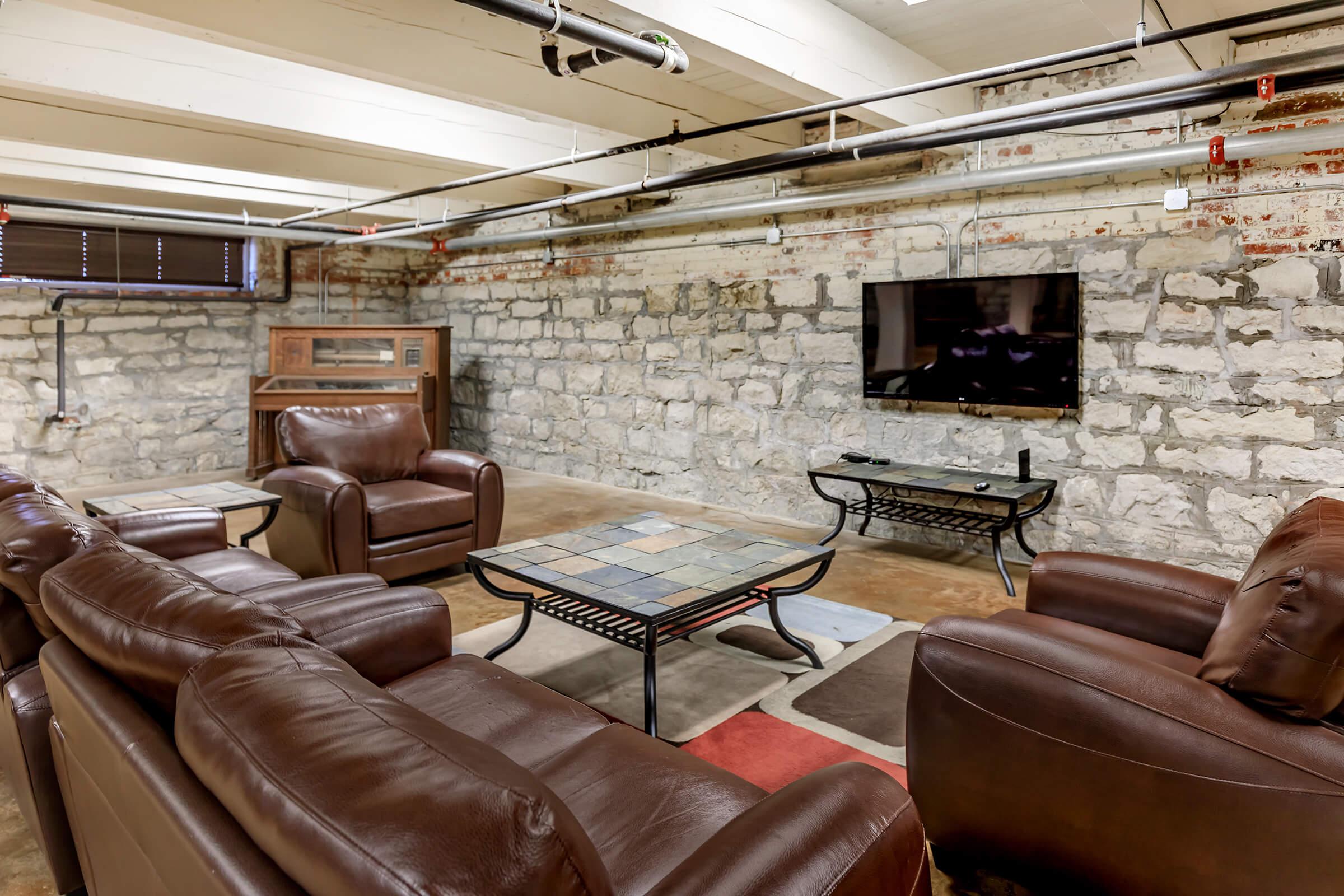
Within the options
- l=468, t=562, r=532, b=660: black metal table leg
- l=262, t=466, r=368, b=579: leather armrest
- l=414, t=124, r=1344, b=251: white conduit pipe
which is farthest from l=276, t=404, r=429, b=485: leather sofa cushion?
l=414, t=124, r=1344, b=251: white conduit pipe

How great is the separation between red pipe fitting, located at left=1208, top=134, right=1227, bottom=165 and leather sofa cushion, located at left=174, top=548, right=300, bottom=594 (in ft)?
12.5

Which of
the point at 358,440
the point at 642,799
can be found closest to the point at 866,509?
the point at 358,440

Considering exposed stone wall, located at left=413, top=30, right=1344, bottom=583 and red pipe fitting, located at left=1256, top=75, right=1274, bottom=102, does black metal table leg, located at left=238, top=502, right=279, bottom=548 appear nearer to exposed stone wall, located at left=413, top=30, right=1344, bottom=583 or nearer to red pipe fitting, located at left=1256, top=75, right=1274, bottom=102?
exposed stone wall, located at left=413, top=30, right=1344, bottom=583

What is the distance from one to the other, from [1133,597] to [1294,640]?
0.77 meters

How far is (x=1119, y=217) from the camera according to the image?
12.6 feet

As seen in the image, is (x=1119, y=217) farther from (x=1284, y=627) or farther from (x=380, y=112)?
(x=380, y=112)

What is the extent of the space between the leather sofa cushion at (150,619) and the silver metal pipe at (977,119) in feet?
9.87

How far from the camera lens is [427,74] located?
308cm

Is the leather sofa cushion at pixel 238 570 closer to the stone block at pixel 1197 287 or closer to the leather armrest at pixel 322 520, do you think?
the leather armrest at pixel 322 520

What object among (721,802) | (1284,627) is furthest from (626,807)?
(1284,627)

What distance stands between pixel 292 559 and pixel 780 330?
307 cm

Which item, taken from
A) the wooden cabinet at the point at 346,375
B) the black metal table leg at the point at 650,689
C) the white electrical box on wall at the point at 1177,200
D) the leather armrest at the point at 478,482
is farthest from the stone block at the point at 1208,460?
the wooden cabinet at the point at 346,375

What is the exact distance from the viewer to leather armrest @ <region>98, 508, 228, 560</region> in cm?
284

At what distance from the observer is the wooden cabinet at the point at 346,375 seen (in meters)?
6.70
